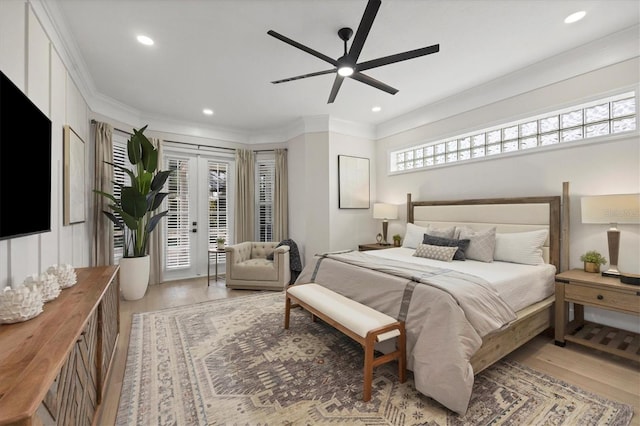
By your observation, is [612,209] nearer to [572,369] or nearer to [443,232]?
[572,369]

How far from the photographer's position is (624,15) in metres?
2.41

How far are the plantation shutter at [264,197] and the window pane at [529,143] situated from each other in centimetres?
410

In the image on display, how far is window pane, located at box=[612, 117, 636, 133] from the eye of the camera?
2.67 meters

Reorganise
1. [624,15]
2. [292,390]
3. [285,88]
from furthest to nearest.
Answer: [285,88]
[624,15]
[292,390]

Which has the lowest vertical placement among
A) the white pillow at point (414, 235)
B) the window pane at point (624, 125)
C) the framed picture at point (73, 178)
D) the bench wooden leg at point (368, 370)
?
the bench wooden leg at point (368, 370)

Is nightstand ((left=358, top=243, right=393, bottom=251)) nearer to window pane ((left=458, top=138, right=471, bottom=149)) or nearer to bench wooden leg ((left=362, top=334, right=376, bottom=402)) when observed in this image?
window pane ((left=458, top=138, right=471, bottom=149))

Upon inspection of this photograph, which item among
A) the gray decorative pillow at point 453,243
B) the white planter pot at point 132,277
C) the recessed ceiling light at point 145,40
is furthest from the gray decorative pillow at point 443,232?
the white planter pot at point 132,277

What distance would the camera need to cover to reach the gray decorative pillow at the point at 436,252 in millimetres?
3166

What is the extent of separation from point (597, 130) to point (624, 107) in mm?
263

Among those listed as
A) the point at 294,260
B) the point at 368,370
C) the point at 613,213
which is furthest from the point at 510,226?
the point at 294,260

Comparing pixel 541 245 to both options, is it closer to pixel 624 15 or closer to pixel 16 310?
pixel 624 15

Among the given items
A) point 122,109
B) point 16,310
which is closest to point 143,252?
point 122,109

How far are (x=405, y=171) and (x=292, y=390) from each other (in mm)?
3872

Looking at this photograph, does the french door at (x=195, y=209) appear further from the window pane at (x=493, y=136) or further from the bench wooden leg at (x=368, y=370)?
the window pane at (x=493, y=136)
